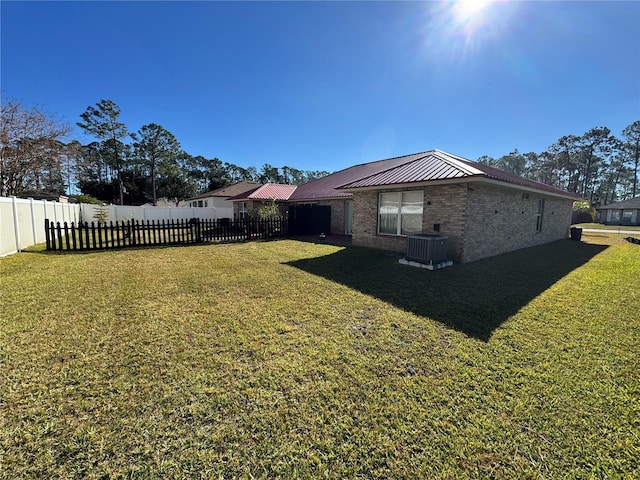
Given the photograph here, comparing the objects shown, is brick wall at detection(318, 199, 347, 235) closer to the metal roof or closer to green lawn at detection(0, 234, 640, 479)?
the metal roof

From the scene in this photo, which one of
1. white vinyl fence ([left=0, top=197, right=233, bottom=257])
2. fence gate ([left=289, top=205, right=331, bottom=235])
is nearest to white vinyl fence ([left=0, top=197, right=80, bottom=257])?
white vinyl fence ([left=0, top=197, right=233, bottom=257])

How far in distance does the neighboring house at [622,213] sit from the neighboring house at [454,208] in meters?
38.0

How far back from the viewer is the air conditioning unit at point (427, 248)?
24.5 feet

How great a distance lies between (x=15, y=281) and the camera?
5.69 m

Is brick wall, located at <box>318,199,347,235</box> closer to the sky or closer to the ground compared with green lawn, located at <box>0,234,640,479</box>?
closer to the sky

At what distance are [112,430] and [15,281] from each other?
613 centimetres

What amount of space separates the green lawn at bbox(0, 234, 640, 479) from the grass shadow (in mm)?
73

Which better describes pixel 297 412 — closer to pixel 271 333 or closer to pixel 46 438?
pixel 271 333

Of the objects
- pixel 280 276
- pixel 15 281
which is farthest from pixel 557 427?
pixel 15 281

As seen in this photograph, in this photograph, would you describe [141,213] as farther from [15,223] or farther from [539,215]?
[539,215]

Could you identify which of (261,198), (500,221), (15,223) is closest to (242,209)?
(261,198)

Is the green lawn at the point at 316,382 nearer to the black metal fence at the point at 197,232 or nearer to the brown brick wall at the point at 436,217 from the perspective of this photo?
the brown brick wall at the point at 436,217

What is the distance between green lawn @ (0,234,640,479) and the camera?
→ 1822mm

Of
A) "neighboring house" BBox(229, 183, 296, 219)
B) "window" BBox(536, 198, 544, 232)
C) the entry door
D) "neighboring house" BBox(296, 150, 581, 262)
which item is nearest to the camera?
"neighboring house" BBox(296, 150, 581, 262)
